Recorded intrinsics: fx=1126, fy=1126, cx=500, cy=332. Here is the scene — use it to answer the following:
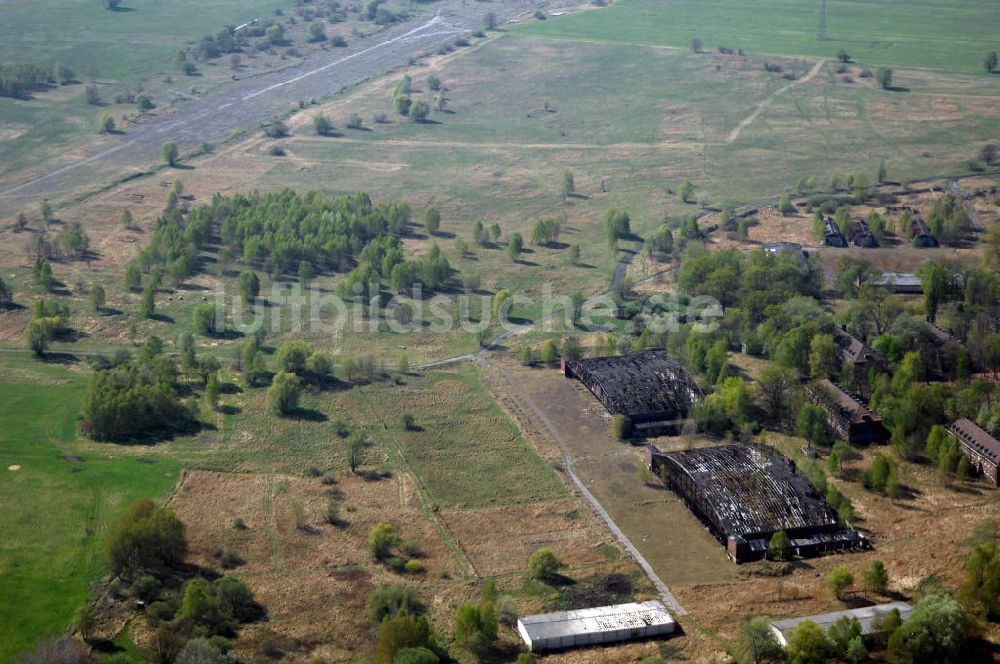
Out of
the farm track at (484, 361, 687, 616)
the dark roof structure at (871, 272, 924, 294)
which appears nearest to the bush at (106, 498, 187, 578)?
the farm track at (484, 361, 687, 616)

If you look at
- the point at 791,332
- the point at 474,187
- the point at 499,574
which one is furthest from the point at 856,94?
the point at 499,574

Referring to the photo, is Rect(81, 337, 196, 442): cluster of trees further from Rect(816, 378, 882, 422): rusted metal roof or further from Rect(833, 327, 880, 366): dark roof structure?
Rect(833, 327, 880, 366): dark roof structure

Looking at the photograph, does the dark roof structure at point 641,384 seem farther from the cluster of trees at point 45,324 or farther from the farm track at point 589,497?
the cluster of trees at point 45,324

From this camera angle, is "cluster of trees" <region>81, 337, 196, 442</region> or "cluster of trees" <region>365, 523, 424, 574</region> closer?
"cluster of trees" <region>365, 523, 424, 574</region>

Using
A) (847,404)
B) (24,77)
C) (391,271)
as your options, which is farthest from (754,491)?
(24,77)

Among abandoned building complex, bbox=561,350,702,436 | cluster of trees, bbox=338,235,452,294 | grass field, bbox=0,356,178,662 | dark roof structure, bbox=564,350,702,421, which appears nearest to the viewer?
grass field, bbox=0,356,178,662

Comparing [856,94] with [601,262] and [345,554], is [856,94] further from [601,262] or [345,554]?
[345,554]

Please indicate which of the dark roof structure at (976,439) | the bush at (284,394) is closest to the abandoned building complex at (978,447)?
the dark roof structure at (976,439)
